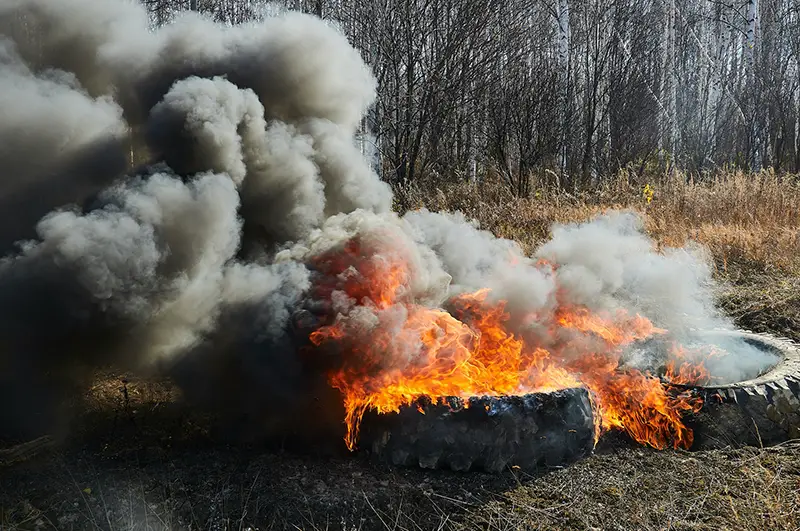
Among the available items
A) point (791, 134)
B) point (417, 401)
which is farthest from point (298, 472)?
point (791, 134)

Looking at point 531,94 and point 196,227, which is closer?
point 196,227

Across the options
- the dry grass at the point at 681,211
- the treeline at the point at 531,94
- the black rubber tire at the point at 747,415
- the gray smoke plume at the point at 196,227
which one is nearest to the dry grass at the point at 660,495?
the black rubber tire at the point at 747,415

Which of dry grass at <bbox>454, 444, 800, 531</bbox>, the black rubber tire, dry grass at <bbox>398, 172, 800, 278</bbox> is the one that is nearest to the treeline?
dry grass at <bbox>398, 172, 800, 278</bbox>

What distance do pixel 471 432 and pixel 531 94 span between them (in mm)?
12194

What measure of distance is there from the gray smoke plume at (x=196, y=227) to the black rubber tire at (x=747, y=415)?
143 centimetres

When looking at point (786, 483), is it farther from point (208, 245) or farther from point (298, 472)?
point (208, 245)

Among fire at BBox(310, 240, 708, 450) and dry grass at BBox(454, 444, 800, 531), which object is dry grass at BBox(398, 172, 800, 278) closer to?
fire at BBox(310, 240, 708, 450)

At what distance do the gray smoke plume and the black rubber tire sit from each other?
1429mm

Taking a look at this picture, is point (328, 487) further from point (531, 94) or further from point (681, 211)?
point (531, 94)

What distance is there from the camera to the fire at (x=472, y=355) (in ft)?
15.4

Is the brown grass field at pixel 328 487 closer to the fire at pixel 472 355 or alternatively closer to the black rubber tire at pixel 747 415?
the black rubber tire at pixel 747 415

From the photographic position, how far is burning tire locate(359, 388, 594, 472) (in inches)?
180

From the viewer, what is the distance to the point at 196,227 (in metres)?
4.98

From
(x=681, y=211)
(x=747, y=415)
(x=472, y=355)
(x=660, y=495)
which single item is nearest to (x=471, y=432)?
(x=472, y=355)
